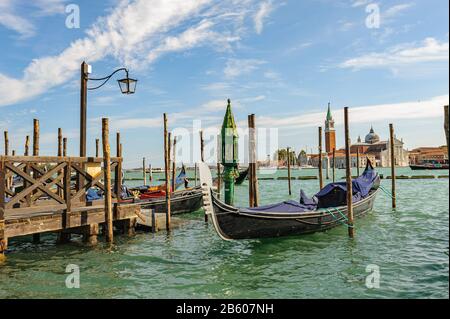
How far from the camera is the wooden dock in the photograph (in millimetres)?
6531

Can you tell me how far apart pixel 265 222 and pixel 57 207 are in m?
4.34

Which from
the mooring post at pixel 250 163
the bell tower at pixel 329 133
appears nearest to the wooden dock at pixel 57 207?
the mooring post at pixel 250 163

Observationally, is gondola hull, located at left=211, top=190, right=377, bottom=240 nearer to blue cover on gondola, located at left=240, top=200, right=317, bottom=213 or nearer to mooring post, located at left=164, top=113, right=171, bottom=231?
blue cover on gondola, located at left=240, top=200, right=317, bottom=213

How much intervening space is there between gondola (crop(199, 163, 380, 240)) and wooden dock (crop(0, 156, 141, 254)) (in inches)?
104

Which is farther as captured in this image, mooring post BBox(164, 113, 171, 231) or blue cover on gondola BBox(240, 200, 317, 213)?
mooring post BBox(164, 113, 171, 231)

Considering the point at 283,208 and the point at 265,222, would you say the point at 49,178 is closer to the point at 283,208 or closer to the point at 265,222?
the point at 265,222

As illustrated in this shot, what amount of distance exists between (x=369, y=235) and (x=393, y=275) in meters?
3.52

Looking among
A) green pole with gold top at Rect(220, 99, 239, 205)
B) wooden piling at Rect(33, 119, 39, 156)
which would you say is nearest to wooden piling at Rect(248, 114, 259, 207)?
green pole with gold top at Rect(220, 99, 239, 205)

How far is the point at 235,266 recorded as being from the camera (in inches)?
264

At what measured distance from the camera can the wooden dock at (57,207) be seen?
21.4 ft

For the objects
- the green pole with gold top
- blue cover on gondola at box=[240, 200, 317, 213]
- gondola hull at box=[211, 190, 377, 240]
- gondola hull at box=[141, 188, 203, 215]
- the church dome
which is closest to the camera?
gondola hull at box=[211, 190, 377, 240]
